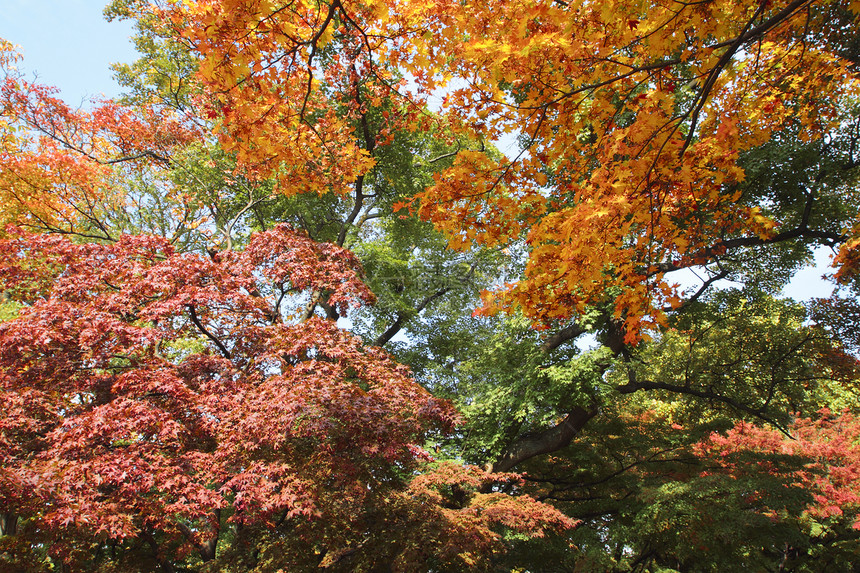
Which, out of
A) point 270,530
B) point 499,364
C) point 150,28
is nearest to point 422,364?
point 499,364

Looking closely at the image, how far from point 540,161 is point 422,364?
300 inches

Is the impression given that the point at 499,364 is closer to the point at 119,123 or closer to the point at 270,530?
the point at 270,530

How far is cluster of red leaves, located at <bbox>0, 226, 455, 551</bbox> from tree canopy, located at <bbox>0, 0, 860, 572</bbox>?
0.13ft

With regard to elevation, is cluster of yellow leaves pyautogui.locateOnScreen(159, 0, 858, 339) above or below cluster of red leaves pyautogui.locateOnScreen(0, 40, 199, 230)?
below

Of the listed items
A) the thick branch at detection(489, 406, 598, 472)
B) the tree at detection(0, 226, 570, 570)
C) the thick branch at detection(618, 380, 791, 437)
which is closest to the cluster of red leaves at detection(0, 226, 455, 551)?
the tree at detection(0, 226, 570, 570)

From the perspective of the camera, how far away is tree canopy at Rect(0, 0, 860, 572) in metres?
2.56

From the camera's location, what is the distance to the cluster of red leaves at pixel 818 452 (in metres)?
7.77

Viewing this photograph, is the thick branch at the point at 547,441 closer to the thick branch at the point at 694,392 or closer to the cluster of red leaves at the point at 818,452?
the thick branch at the point at 694,392

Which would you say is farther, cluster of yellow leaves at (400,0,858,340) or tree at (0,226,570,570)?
tree at (0,226,570,570)

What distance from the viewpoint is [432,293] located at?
10609 mm

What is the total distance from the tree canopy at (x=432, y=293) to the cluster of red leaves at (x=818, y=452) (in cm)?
7

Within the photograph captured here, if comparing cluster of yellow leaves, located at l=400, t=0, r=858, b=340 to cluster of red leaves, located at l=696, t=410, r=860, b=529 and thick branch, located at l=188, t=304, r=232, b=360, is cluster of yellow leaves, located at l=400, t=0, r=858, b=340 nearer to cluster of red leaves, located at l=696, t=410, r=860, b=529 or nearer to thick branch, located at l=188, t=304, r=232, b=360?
thick branch, located at l=188, t=304, r=232, b=360

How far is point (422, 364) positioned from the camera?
1026cm

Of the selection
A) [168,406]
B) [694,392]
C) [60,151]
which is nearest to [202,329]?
[168,406]
